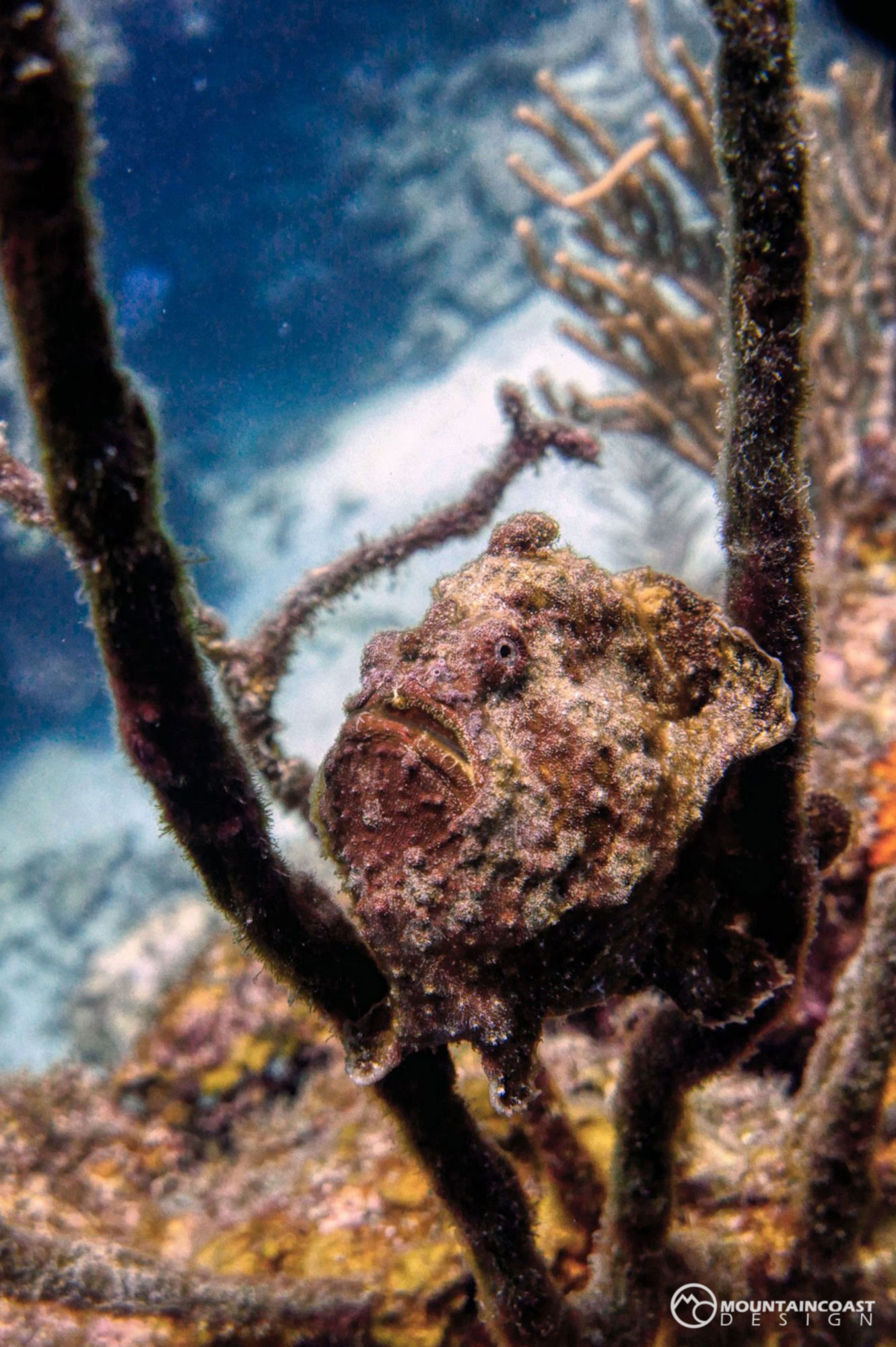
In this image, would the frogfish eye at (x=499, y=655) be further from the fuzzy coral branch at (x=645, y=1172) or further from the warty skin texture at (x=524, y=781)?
the fuzzy coral branch at (x=645, y=1172)

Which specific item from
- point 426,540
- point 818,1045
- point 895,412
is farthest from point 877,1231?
point 895,412

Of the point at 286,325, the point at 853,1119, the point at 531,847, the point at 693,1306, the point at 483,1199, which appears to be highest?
the point at 286,325

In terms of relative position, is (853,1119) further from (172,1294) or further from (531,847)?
(172,1294)

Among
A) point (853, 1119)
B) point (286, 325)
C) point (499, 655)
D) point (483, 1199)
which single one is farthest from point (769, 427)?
point (286, 325)

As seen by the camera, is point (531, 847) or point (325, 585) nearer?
point (531, 847)

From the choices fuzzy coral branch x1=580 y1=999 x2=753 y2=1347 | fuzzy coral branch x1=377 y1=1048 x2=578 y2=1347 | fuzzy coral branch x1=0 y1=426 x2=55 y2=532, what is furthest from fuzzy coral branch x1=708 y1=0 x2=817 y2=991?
fuzzy coral branch x1=0 y1=426 x2=55 y2=532
